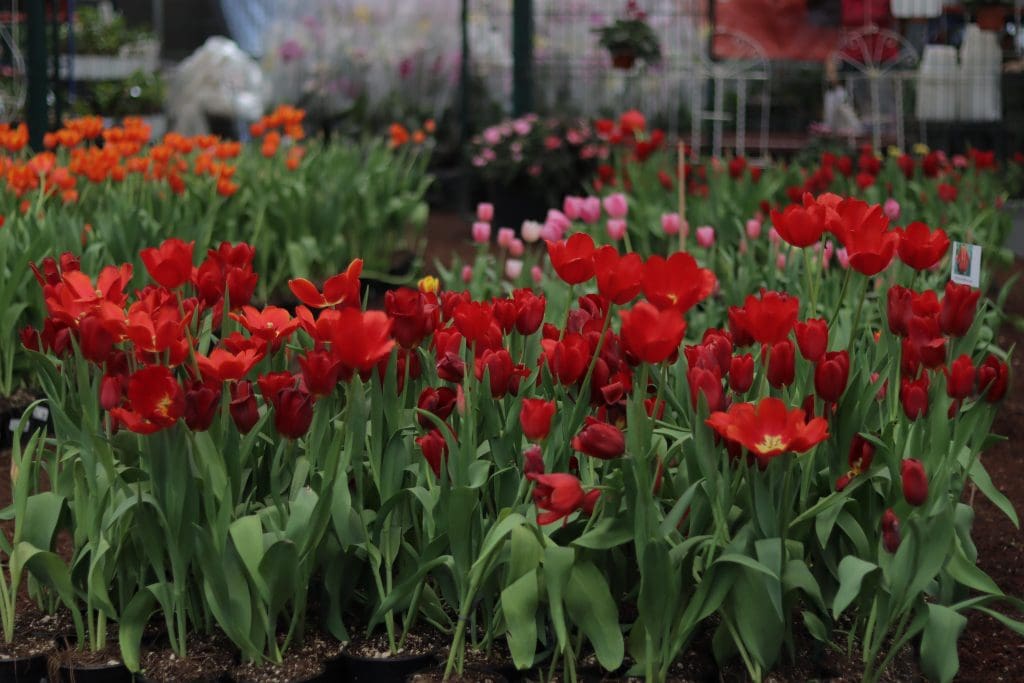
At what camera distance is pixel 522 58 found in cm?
855

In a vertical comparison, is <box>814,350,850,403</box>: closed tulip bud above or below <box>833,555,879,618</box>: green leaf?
above

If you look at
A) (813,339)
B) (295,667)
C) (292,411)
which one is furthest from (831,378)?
(295,667)

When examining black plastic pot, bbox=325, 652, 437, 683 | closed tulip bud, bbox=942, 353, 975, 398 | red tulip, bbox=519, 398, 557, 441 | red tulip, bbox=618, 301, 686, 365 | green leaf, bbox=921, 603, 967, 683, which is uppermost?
red tulip, bbox=618, 301, 686, 365

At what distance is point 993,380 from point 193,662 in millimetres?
1049

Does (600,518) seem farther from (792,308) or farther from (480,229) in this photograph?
(480,229)

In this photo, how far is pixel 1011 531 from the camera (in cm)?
284

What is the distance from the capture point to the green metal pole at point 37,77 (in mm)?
6105

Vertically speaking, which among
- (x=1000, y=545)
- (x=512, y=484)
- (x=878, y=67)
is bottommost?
(x=1000, y=545)

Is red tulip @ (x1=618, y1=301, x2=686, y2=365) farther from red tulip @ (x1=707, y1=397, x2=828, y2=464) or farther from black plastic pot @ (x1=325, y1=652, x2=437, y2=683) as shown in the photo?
black plastic pot @ (x1=325, y1=652, x2=437, y2=683)

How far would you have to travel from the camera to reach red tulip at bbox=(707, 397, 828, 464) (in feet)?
4.70

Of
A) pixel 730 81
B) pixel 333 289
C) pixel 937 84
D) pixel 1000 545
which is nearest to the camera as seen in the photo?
pixel 333 289

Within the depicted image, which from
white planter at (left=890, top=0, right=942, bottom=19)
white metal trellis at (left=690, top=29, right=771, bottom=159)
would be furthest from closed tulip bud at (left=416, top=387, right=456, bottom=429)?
white planter at (left=890, top=0, right=942, bottom=19)

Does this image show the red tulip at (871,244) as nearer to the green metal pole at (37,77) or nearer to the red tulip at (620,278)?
the red tulip at (620,278)

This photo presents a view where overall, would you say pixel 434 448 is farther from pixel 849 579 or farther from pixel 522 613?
pixel 849 579
